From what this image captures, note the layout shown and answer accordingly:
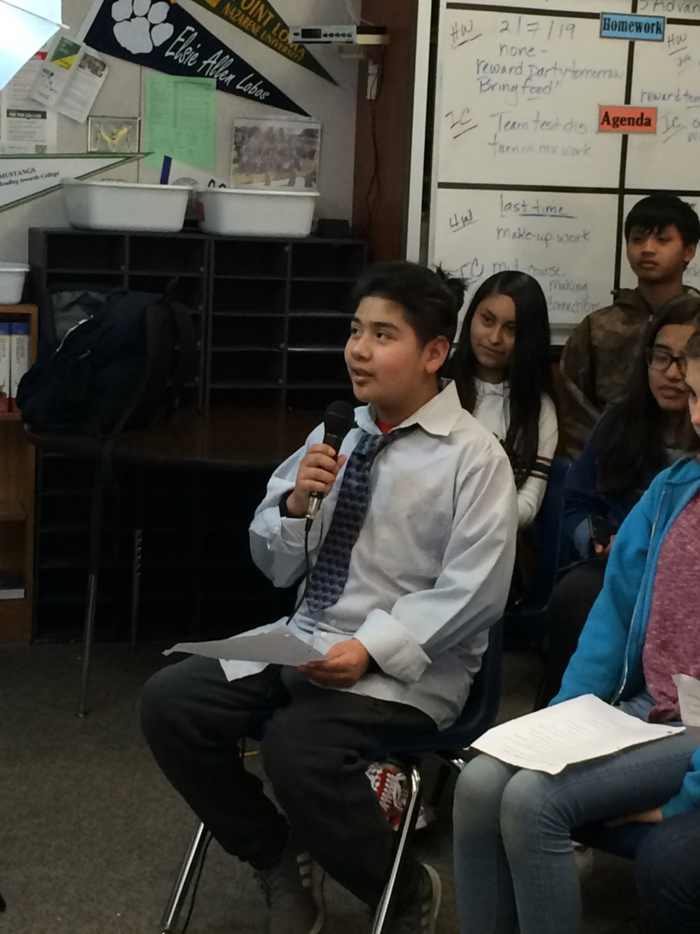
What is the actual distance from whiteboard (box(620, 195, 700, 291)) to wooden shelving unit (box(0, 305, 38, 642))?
1.71 m

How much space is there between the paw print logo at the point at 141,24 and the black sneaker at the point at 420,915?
2.65 metres

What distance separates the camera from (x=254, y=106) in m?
3.83

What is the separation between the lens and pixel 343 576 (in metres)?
2.10

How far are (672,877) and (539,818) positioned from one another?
0.60 ft


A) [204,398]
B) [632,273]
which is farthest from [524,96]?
[204,398]

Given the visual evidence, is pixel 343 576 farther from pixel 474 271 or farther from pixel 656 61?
pixel 656 61

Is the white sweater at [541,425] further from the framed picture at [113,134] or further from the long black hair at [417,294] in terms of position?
the framed picture at [113,134]

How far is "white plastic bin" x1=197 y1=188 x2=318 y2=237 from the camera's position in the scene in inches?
140

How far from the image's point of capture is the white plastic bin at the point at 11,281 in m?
3.43

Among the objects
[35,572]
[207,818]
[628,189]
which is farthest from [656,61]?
[207,818]

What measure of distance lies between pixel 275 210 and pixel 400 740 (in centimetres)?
201

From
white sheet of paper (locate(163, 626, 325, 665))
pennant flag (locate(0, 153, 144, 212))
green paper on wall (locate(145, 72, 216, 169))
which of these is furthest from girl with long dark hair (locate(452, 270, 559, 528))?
pennant flag (locate(0, 153, 144, 212))

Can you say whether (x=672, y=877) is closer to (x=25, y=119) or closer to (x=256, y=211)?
(x=256, y=211)

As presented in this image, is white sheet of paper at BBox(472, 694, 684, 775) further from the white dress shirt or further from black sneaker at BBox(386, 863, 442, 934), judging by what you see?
black sneaker at BBox(386, 863, 442, 934)
